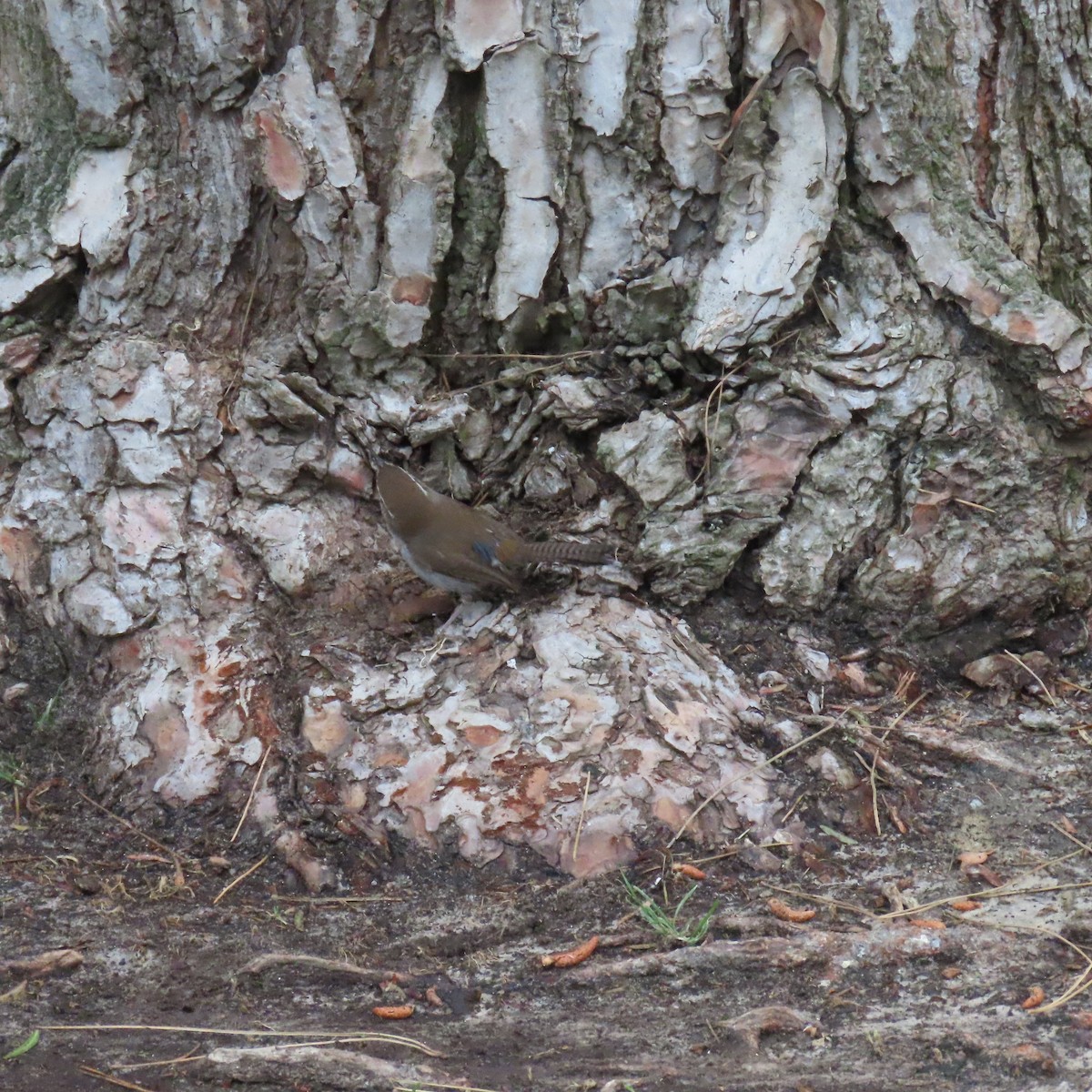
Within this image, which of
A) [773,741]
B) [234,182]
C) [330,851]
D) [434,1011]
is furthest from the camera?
[234,182]

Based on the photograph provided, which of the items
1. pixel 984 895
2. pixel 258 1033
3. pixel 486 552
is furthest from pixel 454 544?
pixel 984 895

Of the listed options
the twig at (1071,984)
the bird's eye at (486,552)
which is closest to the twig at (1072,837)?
the twig at (1071,984)

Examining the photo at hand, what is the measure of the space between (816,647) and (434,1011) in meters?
1.90

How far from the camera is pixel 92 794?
3.74m

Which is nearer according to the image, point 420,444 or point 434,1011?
point 434,1011

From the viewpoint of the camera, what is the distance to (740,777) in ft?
11.5

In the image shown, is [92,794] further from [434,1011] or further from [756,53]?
[756,53]

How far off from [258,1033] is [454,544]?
5.81ft

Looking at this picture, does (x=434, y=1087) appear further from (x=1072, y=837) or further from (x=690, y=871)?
(x=1072, y=837)

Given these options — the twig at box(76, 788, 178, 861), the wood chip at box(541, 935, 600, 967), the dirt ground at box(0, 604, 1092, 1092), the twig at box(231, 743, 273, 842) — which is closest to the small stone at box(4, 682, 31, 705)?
the dirt ground at box(0, 604, 1092, 1092)

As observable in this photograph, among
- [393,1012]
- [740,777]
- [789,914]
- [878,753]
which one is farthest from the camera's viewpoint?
[878,753]

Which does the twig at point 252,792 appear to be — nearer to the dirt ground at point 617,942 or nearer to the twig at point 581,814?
the dirt ground at point 617,942

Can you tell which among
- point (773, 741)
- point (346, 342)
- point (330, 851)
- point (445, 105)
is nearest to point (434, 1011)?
point (330, 851)

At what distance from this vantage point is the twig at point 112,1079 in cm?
231
